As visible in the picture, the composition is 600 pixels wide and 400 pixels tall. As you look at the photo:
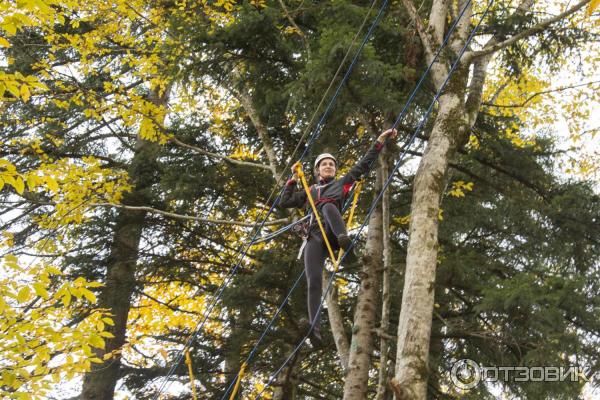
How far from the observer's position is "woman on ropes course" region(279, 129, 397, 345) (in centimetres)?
631

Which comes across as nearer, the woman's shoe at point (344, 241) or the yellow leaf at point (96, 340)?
the woman's shoe at point (344, 241)

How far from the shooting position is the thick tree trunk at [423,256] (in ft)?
17.8

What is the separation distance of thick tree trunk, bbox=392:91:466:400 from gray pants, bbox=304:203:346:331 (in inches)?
27.3

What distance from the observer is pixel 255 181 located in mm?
10617

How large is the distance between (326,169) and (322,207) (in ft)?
1.70

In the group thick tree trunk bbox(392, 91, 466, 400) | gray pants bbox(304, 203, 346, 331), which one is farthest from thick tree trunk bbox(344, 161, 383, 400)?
thick tree trunk bbox(392, 91, 466, 400)

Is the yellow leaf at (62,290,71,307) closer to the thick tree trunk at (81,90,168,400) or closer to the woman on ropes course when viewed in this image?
the woman on ropes course

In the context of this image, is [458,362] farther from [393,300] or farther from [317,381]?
[317,381]

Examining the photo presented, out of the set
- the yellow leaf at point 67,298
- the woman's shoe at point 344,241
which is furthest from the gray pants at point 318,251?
the yellow leaf at point 67,298

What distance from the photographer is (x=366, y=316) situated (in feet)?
26.2

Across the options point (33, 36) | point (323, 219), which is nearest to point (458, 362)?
point (323, 219)

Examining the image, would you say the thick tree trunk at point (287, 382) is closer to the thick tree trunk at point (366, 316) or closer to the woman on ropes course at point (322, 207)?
the thick tree trunk at point (366, 316)

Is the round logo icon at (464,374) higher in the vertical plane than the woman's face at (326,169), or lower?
lower

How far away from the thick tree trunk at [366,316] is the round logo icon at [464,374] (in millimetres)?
1476
